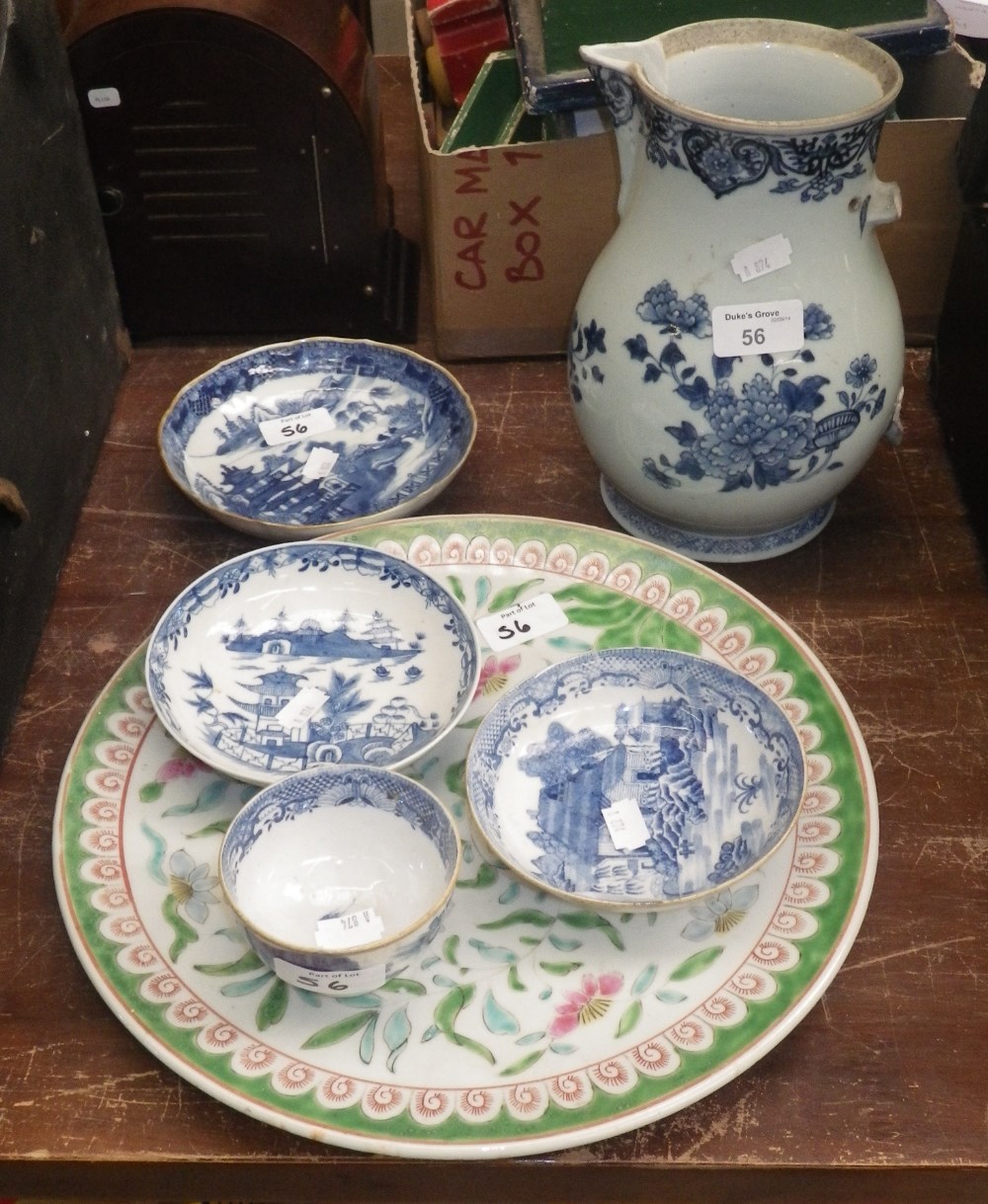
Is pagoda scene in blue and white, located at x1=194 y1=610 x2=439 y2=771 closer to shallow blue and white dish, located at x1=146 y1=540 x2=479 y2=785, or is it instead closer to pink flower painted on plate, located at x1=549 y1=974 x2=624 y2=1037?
shallow blue and white dish, located at x1=146 y1=540 x2=479 y2=785

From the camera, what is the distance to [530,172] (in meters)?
1.04

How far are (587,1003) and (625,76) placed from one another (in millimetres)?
542

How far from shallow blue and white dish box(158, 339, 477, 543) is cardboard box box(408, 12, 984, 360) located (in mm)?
95

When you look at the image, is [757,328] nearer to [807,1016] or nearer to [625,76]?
[625,76]

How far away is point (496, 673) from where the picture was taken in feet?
2.81

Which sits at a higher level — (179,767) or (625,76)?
(625,76)

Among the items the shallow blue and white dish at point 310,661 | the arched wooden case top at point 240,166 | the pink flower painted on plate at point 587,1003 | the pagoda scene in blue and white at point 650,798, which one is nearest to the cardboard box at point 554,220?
the arched wooden case top at point 240,166

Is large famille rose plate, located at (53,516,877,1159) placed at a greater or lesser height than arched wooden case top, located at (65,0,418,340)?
lesser

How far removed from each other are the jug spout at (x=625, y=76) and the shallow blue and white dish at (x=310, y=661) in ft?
1.02

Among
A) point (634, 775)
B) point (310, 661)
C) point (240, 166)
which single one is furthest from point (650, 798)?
point (240, 166)

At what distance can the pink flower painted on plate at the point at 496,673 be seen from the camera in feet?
2.78

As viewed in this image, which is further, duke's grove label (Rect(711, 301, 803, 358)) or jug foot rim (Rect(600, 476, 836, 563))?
jug foot rim (Rect(600, 476, 836, 563))

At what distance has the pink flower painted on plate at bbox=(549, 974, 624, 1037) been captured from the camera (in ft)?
2.17

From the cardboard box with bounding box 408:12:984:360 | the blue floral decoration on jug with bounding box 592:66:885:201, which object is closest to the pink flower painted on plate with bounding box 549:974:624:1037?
the blue floral decoration on jug with bounding box 592:66:885:201
